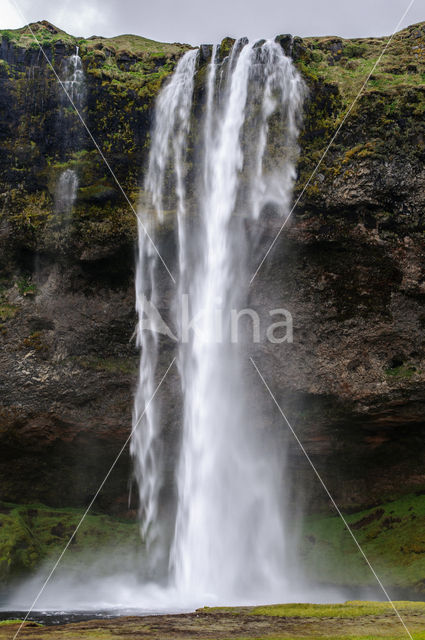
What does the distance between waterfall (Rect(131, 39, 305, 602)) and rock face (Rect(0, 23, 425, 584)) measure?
669 millimetres

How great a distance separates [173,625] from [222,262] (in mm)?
13531

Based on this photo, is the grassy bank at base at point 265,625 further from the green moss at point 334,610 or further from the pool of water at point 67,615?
the pool of water at point 67,615

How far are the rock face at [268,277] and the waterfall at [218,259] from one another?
67 cm

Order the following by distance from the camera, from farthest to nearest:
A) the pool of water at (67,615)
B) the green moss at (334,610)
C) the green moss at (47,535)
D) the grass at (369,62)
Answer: the grass at (369,62)
the green moss at (47,535)
the pool of water at (67,615)
the green moss at (334,610)

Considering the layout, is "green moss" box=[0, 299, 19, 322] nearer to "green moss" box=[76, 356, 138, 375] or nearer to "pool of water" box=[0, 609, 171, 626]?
"green moss" box=[76, 356, 138, 375]

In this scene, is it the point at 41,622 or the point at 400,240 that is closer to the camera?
the point at 41,622

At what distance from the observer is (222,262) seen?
21.3 m

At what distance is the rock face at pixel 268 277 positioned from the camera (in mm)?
20406

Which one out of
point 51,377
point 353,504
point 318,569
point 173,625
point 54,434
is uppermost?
point 51,377

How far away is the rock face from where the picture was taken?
20406mm

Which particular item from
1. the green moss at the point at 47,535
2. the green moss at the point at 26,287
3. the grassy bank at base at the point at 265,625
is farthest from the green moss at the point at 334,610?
the green moss at the point at 26,287

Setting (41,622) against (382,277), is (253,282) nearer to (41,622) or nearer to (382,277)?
(382,277)

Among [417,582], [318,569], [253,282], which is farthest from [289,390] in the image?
[417,582]

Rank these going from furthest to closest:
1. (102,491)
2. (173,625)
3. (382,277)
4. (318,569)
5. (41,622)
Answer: (102,491) < (382,277) < (318,569) < (41,622) < (173,625)
